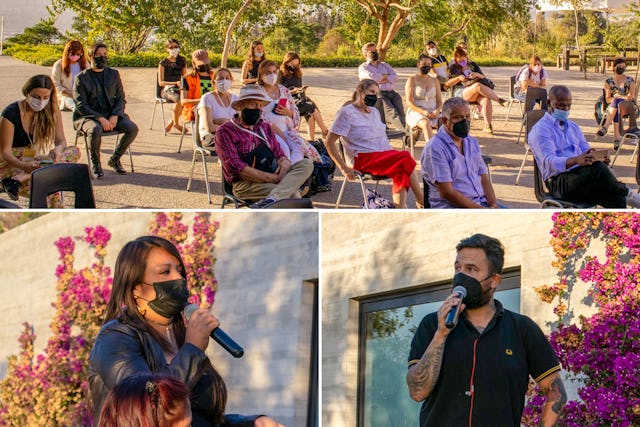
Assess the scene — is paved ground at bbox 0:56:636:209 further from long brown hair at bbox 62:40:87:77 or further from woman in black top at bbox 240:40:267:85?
woman in black top at bbox 240:40:267:85

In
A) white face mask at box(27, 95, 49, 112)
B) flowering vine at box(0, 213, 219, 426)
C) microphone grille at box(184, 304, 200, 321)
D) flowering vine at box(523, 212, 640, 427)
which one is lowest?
flowering vine at box(0, 213, 219, 426)

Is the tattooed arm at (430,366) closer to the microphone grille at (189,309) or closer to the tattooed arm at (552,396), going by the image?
the tattooed arm at (552,396)

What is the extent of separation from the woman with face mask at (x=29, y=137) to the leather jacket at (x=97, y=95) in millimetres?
1960

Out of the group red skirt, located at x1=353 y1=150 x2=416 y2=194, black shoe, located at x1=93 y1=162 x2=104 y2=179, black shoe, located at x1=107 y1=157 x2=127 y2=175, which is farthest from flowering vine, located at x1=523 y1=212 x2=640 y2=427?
black shoe, located at x1=107 y1=157 x2=127 y2=175

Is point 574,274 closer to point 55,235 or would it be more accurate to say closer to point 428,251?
point 428,251

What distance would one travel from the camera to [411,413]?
605 centimetres

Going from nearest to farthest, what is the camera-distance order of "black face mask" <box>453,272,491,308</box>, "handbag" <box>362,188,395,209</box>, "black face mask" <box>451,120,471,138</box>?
"black face mask" <box>453,272,491,308</box>, "black face mask" <box>451,120,471,138</box>, "handbag" <box>362,188,395,209</box>

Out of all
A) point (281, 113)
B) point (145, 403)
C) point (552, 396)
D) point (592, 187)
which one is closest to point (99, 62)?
point (281, 113)

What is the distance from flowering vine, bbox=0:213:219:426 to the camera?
26.9 ft

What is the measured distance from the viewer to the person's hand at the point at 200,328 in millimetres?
3012

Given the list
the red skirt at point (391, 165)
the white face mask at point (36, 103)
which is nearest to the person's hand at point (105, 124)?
the white face mask at point (36, 103)

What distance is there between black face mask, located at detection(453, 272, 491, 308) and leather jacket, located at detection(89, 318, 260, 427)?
60.4 inches

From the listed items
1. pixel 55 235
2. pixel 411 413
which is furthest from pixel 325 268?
pixel 55 235

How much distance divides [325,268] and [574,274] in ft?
5.12
